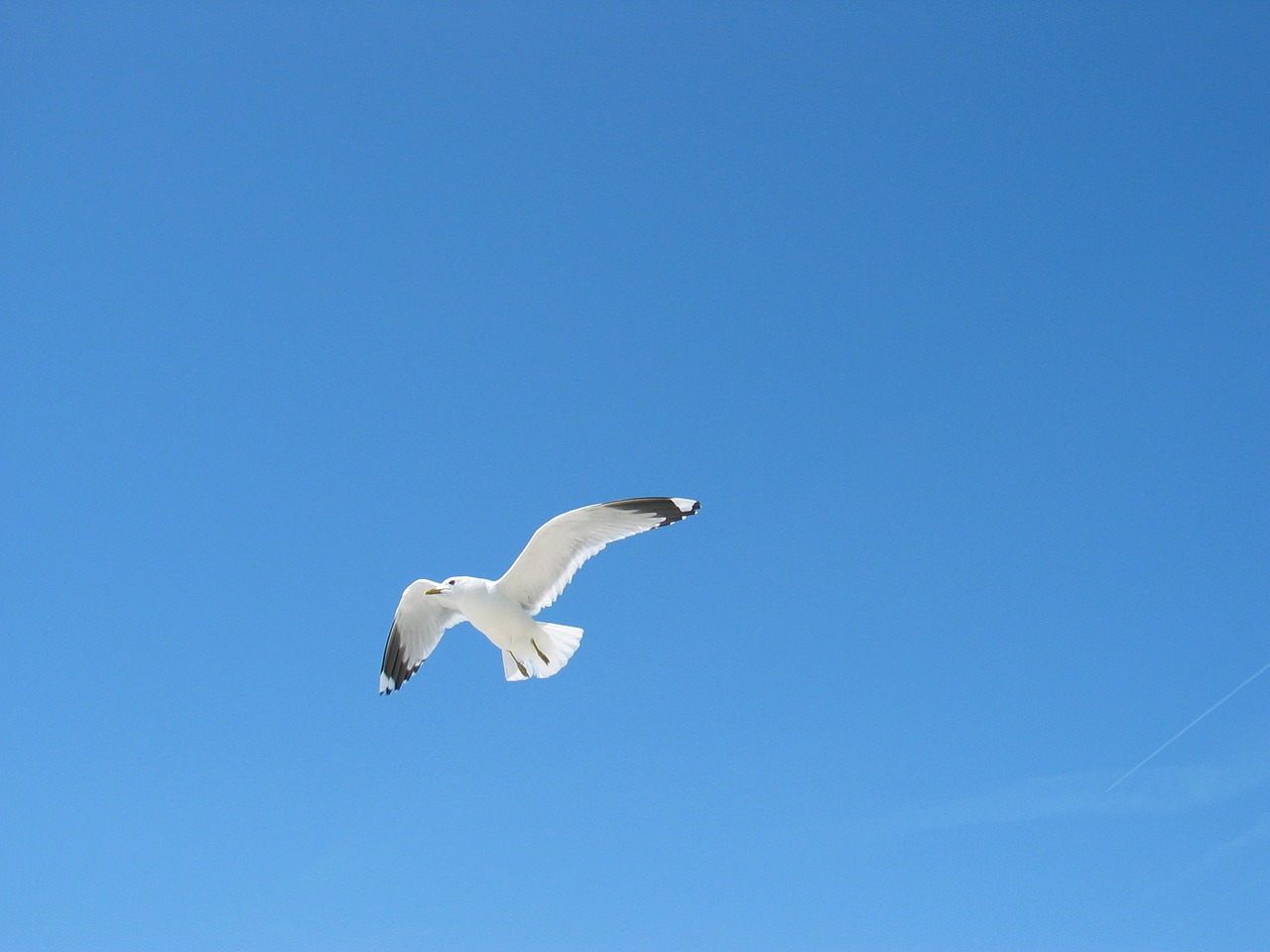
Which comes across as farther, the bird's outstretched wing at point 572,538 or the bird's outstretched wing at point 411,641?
the bird's outstretched wing at point 411,641

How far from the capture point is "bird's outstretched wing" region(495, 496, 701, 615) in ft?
34.1

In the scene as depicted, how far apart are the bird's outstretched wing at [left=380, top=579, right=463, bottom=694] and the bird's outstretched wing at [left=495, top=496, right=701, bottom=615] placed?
1367 millimetres

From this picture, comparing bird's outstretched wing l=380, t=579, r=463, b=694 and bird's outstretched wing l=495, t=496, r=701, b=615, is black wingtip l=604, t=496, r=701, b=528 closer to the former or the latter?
bird's outstretched wing l=495, t=496, r=701, b=615

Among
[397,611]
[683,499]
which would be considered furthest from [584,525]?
[397,611]

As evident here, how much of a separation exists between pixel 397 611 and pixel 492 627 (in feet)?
4.43

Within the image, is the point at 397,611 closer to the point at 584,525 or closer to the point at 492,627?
the point at 492,627

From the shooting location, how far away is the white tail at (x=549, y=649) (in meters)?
10.7

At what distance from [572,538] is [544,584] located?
53 cm

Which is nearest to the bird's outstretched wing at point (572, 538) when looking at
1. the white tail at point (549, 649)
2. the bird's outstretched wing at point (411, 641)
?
the white tail at point (549, 649)

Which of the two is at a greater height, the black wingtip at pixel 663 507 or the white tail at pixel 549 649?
the black wingtip at pixel 663 507

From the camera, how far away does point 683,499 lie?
1038cm

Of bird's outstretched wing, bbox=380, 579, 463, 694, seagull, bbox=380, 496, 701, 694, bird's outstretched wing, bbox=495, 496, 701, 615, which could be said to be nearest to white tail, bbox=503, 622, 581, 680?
seagull, bbox=380, 496, 701, 694

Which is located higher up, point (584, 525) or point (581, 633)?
point (584, 525)

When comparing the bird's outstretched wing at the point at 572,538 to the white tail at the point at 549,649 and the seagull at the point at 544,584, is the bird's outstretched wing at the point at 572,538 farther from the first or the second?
the white tail at the point at 549,649
